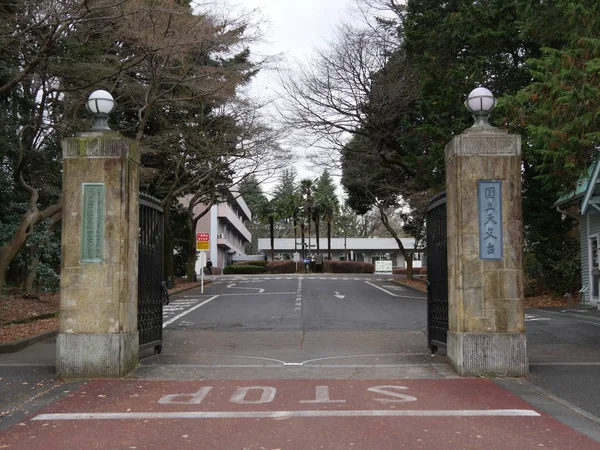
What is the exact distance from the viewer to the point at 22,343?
37.0 ft

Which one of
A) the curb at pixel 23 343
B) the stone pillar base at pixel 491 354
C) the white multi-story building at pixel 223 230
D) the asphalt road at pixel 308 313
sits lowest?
the asphalt road at pixel 308 313

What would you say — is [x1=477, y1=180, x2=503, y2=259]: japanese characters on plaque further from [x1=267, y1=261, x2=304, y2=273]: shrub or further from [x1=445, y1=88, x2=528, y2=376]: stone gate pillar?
[x1=267, y1=261, x2=304, y2=273]: shrub

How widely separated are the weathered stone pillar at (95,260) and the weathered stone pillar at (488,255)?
4.62m

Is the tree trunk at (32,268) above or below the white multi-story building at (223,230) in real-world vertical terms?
below

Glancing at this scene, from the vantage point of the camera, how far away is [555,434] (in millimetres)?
5699

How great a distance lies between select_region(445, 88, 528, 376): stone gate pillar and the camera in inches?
331

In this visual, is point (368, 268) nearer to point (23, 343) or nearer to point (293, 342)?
point (293, 342)

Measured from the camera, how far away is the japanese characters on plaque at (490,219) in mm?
8531

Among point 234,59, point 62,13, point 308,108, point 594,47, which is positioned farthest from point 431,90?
point 62,13

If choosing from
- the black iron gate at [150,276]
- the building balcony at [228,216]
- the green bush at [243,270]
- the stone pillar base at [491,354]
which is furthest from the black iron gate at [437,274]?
the building balcony at [228,216]

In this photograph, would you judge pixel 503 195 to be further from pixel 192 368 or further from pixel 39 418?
pixel 39 418

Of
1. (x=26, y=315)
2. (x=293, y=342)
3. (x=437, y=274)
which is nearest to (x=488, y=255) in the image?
(x=437, y=274)

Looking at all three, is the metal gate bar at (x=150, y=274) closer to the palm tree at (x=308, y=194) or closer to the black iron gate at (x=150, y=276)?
the black iron gate at (x=150, y=276)

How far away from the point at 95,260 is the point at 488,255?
17.7 feet
